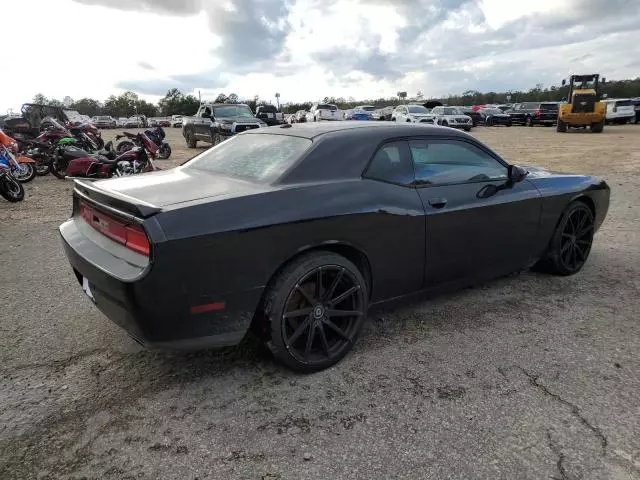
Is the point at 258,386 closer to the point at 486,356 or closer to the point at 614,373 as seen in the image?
the point at 486,356

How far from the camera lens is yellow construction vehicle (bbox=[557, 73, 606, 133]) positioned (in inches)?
917

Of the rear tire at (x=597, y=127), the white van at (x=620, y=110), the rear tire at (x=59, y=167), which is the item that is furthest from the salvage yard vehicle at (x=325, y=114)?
the rear tire at (x=59, y=167)

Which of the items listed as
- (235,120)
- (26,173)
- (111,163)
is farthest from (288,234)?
(235,120)

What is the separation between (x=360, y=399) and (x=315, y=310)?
56 centimetres

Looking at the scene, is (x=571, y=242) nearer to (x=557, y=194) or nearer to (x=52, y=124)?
(x=557, y=194)

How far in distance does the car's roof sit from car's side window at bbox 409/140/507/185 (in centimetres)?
9

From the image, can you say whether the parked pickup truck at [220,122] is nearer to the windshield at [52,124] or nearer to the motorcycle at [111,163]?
the windshield at [52,124]

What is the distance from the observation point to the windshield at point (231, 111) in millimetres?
16609

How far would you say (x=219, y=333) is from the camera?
2592mm

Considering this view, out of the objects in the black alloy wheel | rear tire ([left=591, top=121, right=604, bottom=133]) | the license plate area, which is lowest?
rear tire ([left=591, top=121, right=604, bottom=133])

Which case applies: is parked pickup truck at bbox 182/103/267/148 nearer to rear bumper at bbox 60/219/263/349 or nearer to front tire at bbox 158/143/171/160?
front tire at bbox 158/143/171/160

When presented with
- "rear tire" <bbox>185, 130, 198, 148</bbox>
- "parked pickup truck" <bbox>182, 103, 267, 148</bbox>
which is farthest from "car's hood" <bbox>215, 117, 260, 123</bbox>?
"rear tire" <bbox>185, 130, 198, 148</bbox>

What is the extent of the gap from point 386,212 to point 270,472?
1.67 metres

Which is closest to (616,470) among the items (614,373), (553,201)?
(614,373)
